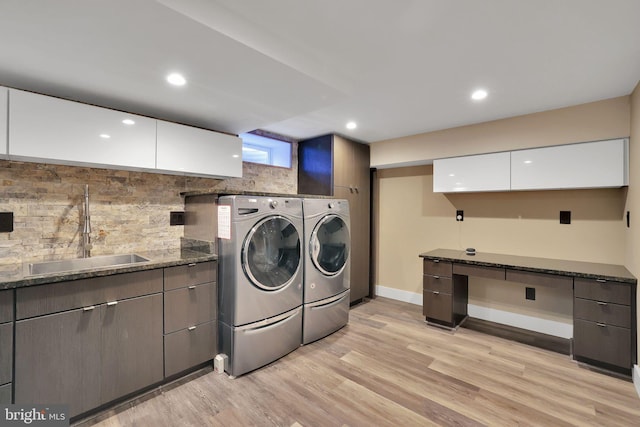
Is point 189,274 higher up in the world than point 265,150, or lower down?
lower down

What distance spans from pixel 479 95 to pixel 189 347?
3167 mm

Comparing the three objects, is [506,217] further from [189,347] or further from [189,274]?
[189,347]

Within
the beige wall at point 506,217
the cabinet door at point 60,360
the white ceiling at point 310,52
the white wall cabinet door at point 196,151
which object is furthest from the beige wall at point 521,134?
the cabinet door at point 60,360

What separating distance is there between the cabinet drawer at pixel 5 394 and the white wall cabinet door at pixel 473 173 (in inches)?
152

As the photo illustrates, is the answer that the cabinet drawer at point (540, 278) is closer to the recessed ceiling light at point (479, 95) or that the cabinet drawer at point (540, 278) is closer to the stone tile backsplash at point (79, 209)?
the recessed ceiling light at point (479, 95)

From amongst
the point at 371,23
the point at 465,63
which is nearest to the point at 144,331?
the point at 371,23

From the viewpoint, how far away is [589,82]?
2.17m

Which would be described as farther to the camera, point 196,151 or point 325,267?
point 325,267

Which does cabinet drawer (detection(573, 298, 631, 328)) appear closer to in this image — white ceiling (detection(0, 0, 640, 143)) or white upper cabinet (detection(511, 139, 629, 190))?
white upper cabinet (detection(511, 139, 629, 190))

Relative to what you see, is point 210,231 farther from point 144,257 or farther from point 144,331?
point 144,331

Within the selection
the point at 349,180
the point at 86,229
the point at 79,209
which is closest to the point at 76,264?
the point at 86,229

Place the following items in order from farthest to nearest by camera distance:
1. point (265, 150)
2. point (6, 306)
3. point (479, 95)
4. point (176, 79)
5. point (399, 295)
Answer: point (399, 295)
point (265, 150)
point (479, 95)
point (176, 79)
point (6, 306)

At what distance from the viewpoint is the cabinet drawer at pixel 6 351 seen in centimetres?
147

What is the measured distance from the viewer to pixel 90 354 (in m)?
1.74
